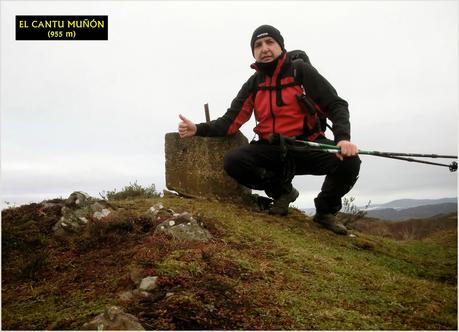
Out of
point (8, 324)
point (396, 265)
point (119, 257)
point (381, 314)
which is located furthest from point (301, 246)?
point (8, 324)

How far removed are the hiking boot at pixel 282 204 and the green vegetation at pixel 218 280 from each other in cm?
114

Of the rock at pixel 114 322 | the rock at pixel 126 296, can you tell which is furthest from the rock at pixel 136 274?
the rock at pixel 114 322

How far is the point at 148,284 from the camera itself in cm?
308

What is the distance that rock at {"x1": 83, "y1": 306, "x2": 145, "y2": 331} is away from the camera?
235 cm

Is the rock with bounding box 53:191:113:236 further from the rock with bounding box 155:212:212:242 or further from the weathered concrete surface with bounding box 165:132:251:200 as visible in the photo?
the weathered concrete surface with bounding box 165:132:251:200

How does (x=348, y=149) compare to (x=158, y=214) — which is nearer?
(x=348, y=149)

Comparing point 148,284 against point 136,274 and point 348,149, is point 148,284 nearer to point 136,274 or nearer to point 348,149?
point 136,274

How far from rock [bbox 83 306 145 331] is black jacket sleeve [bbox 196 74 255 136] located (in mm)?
4257

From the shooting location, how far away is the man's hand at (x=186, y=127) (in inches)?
246

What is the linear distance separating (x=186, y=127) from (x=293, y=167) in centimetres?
201

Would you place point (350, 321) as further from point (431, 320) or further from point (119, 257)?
point (119, 257)

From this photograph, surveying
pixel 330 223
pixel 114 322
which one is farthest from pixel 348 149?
pixel 114 322

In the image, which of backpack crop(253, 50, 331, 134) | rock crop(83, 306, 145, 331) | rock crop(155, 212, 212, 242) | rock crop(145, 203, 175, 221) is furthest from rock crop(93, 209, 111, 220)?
backpack crop(253, 50, 331, 134)

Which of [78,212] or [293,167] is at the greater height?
[293,167]
